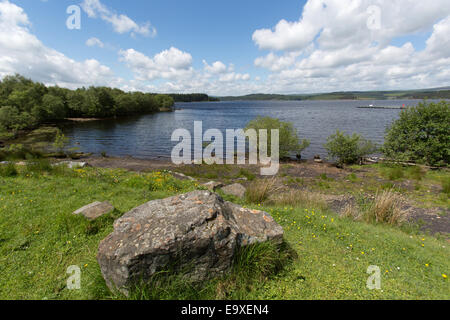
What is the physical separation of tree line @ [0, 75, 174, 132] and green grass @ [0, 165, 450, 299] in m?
42.0

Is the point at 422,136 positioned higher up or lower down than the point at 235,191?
higher up

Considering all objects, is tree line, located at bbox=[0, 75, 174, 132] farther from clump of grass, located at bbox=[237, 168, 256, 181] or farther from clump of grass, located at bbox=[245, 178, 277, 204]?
clump of grass, located at bbox=[245, 178, 277, 204]

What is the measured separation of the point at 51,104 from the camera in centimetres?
5650

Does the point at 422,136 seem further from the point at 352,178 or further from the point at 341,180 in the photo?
the point at 341,180

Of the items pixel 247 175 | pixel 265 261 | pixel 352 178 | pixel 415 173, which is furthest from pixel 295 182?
pixel 265 261

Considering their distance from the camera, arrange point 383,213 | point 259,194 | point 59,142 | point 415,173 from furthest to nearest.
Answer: point 59,142 → point 415,173 → point 259,194 → point 383,213

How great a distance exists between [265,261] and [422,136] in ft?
77.4

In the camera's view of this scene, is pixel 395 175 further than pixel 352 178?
No

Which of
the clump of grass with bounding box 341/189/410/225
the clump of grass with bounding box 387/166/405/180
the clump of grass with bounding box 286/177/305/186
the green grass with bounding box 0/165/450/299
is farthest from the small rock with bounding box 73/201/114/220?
the clump of grass with bounding box 387/166/405/180

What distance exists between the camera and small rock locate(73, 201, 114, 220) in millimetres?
5944

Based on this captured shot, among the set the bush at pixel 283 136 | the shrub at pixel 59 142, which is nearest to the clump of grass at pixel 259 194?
the bush at pixel 283 136

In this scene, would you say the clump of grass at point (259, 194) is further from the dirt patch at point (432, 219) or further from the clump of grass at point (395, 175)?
the clump of grass at point (395, 175)
